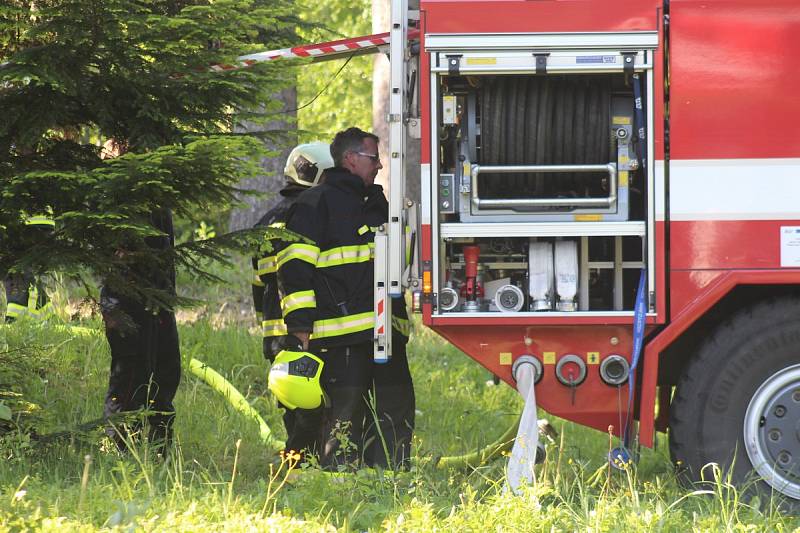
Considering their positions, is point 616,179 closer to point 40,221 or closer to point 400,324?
point 400,324

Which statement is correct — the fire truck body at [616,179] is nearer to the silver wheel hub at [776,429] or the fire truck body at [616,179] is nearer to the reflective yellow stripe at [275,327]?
the silver wheel hub at [776,429]

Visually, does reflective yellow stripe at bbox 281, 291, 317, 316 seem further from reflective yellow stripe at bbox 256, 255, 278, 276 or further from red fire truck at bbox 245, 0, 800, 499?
red fire truck at bbox 245, 0, 800, 499

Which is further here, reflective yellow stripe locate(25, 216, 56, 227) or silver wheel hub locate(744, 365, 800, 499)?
reflective yellow stripe locate(25, 216, 56, 227)

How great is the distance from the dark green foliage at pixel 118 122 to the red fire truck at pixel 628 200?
87 cm

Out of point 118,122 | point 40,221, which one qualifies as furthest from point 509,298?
point 40,221

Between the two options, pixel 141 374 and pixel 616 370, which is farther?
pixel 141 374

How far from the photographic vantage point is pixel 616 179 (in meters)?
5.27

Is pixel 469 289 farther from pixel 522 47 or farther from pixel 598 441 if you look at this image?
pixel 598 441

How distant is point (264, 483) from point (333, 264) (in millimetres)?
1376

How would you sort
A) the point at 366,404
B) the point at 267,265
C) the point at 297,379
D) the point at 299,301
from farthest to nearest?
the point at 267,265 → the point at 366,404 → the point at 299,301 → the point at 297,379

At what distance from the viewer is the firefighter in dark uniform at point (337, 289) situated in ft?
19.5

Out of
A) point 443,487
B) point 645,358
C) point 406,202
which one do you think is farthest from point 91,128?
point 645,358

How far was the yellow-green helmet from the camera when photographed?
574 centimetres

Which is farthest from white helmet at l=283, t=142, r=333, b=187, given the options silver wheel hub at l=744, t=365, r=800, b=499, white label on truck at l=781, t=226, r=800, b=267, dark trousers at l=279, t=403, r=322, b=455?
silver wheel hub at l=744, t=365, r=800, b=499
